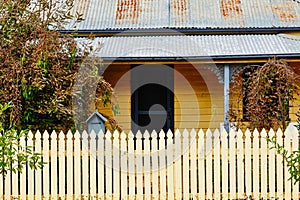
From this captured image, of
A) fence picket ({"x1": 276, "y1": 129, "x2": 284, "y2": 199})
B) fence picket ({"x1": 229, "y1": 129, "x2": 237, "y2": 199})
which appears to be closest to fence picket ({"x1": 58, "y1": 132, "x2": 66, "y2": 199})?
fence picket ({"x1": 229, "y1": 129, "x2": 237, "y2": 199})

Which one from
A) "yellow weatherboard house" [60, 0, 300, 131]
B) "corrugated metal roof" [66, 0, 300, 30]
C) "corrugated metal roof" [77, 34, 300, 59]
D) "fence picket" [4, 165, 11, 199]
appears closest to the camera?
"fence picket" [4, 165, 11, 199]

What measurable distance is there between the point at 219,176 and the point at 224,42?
6076 millimetres

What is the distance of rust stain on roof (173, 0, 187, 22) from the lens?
14828 millimetres

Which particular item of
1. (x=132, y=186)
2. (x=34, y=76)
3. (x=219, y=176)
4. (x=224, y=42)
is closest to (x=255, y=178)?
(x=219, y=176)

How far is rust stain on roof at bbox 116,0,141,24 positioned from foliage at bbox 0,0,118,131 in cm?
472

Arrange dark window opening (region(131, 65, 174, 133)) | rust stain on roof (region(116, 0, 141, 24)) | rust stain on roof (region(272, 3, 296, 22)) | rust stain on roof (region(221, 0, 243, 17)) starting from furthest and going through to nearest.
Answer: rust stain on roof (region(221, 0, 243, 17))
rust stain on roof (region(116, 0, 141, 24))
rust stain on roof (region(272, 3, 296, 22))
dark window opening (region(131, 65, 174, 133))

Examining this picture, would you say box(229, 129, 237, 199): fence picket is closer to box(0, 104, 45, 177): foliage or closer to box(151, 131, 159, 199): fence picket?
box(151, 131, 159, 199): fence picket

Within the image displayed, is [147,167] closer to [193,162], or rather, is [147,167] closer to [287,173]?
[193,162]

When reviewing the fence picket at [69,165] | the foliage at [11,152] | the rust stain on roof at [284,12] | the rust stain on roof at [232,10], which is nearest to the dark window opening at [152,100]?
the rust stain on roof at [232,10]

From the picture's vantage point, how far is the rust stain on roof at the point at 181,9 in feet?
48.6

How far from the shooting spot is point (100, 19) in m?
14.8

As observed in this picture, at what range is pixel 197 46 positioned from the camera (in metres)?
13.0

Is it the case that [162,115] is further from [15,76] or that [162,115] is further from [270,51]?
[15,76]

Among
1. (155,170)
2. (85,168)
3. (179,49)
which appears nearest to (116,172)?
(85,168)
